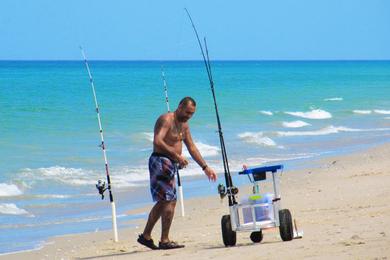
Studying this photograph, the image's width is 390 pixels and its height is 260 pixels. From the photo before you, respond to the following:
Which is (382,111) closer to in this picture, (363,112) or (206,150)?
(363,112)

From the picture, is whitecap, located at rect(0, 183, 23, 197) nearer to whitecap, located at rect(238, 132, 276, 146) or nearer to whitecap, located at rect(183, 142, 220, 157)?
whitecap, located at rect(183, 142, 220, 157)

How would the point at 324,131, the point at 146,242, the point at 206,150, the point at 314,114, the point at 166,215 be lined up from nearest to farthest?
the point at 166,215, the point at 146,242, the point at 206,150, the point at 324,131, the point at 314,114

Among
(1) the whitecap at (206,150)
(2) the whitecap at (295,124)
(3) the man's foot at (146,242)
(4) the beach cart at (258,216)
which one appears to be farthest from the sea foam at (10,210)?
(2) the whitecap at (295,124)

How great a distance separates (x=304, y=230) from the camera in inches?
346

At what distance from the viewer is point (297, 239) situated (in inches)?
319

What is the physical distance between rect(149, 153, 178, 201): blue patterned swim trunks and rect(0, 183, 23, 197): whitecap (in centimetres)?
623

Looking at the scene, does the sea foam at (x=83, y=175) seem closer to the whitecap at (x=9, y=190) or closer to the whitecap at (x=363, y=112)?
the whitecap at (x=9, y=190)

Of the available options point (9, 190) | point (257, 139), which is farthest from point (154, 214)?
point (257, 139)

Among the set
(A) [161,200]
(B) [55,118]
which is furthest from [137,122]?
(A) [161,200]

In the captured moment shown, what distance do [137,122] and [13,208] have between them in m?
16.3

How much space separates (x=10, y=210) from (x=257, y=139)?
11.4m

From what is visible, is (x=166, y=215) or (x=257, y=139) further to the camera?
(x=257, y=139)

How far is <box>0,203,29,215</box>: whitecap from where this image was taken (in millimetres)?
12655

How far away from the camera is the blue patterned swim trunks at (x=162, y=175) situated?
8289 mm
